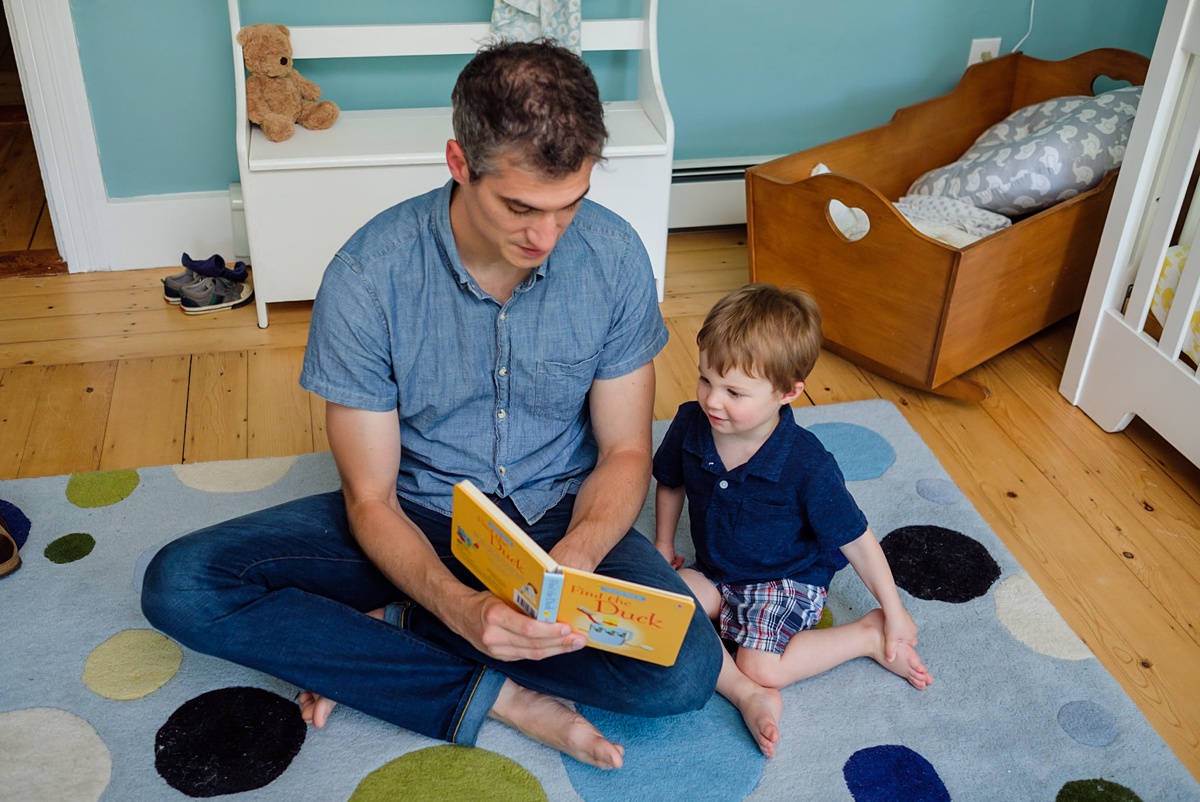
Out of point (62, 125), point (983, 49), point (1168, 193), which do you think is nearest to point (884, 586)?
point (1168, 193)

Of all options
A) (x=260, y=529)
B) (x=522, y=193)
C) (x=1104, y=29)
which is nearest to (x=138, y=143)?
(x=260, y=529)

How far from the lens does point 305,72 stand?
2.41 m

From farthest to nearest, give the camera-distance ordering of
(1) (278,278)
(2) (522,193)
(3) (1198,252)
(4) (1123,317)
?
(1) (278,278) → (4) (1123,317) → (3) (1198,252) → (2) (522,193)

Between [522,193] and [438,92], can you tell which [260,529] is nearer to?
[522,193]

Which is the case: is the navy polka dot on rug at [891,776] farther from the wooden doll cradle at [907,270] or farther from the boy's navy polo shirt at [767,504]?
the wooden doll cradle at [907,270]

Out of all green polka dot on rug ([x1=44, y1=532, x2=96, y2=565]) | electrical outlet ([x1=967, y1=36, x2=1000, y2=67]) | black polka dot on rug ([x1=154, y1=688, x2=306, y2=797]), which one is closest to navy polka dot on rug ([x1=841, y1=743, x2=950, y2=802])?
black polka dot on rug ([x1=154, y1=688, x2=306, y2=797])

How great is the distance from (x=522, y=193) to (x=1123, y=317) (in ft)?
4.37

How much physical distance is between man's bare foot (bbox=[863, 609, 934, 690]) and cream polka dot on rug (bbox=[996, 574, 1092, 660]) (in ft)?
0.57

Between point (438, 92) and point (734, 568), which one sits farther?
point (438, 92)

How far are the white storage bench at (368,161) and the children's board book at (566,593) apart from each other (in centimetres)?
114

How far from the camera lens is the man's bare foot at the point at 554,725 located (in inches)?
52.1

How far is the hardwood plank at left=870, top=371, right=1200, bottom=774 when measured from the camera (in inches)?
58.4

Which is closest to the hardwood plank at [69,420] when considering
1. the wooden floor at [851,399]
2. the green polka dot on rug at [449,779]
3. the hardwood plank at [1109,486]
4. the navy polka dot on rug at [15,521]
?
the wooden floor at [851,399]

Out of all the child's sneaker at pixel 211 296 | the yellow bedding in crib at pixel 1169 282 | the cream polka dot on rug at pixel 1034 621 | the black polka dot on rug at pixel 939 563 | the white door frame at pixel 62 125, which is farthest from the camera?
the child's sneaker at pixel 211 296
